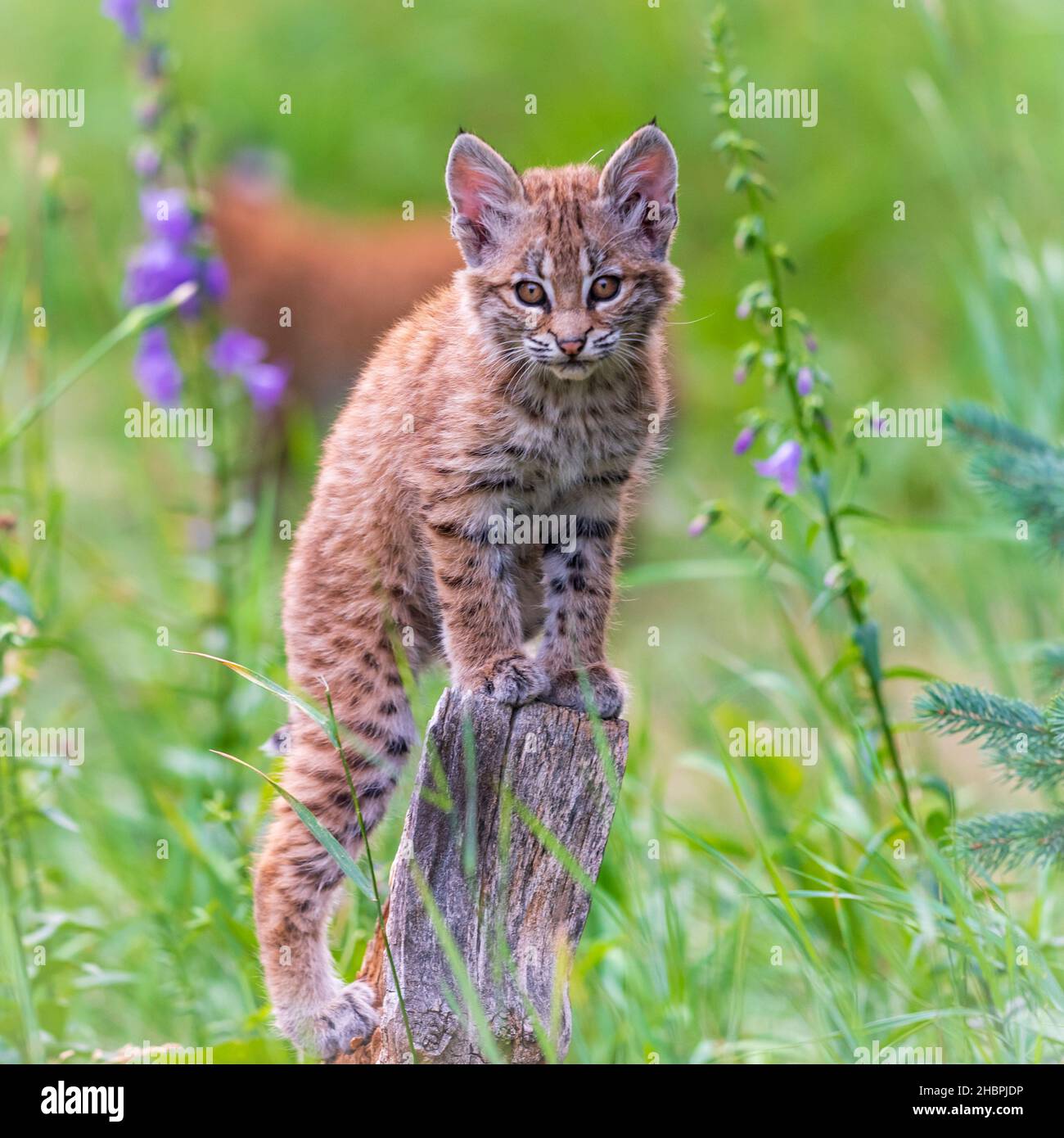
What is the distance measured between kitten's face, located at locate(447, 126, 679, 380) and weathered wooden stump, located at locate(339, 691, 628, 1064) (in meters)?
0.89

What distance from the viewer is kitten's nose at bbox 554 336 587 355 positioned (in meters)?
3.41

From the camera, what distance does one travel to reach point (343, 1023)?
3.62 metres

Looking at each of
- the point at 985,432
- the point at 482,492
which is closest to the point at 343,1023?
the point at 482,492

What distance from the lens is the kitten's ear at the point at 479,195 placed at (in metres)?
3.59

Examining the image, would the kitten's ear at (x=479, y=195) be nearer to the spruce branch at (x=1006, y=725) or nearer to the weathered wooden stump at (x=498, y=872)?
the weathered wooden stump at (x=498, y=872)

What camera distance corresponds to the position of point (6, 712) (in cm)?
418

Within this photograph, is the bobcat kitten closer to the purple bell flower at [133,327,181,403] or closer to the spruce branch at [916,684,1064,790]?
the spruce branch at [916,684,1064,790]

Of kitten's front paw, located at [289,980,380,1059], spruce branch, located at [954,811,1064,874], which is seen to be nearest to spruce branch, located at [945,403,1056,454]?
spruce branch, located at [954,811,1064,874]

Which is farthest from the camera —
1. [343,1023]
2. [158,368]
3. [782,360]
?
[158,368]

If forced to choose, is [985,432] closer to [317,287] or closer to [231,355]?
[231,355]

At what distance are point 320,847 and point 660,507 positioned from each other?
229 inches

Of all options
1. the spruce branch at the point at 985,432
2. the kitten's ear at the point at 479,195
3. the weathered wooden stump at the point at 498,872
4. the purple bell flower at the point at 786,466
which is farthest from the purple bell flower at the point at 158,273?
the spruce branch at the point at 985,432

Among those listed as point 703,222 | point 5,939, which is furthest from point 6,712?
point 703,222
